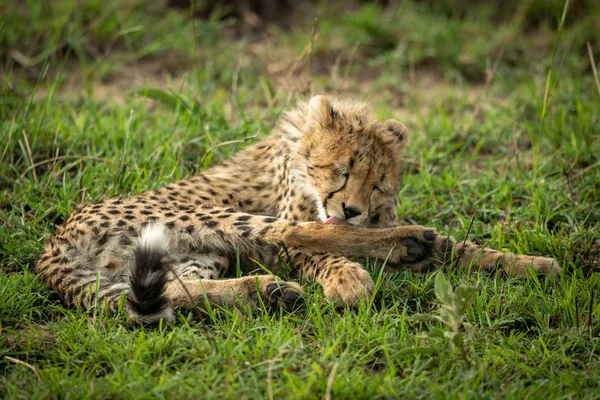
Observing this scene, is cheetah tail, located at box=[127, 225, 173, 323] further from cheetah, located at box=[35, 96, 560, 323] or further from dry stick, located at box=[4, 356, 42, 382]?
dry stick, located at box=[4, 356, 42, 382]

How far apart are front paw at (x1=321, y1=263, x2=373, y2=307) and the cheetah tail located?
67 centimetres

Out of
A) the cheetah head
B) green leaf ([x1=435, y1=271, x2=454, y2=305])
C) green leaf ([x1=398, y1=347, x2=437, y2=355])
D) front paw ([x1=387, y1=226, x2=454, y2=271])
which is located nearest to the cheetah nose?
the cheetah head

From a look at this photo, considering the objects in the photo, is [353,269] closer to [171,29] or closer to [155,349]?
[155,349]

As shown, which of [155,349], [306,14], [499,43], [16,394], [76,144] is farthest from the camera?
[306,14]

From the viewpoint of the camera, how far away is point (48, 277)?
3.17 metres

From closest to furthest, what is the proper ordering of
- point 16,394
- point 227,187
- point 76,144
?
point 16,394 → point 227,187 → point 76,144

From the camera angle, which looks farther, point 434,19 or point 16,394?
point 434,19

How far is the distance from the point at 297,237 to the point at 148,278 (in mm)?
772

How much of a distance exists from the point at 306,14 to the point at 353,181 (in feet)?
13.8

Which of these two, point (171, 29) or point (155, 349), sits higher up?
point (171, 29)

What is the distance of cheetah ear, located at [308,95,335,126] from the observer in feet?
11.5

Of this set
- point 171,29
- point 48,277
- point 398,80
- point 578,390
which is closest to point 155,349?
point 48,277

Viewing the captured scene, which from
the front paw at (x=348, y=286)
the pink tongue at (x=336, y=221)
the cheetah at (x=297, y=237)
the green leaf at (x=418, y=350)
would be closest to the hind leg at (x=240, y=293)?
the cheetah at (x=297, y=237)

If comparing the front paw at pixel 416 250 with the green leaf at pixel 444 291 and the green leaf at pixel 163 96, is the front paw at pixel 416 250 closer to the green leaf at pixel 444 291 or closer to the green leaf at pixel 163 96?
the green leaf at pixel 444 291
